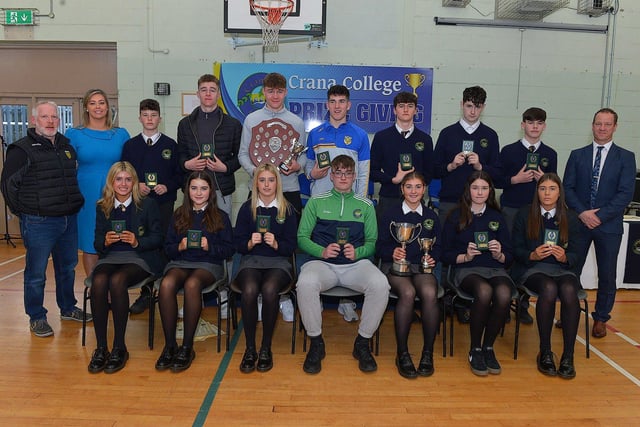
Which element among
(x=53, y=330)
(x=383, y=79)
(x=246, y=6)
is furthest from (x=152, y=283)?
(x=383, y=79)

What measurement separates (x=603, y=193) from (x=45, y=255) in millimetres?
4235

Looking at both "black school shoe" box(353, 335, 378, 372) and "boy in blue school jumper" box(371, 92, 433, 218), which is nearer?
"black school shoe" box(353, 335, 378, 372)

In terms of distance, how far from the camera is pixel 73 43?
22.9 ft

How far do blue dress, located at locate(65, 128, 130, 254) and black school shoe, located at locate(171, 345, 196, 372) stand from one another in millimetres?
1348

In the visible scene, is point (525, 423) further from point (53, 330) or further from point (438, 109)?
point (438, 109)

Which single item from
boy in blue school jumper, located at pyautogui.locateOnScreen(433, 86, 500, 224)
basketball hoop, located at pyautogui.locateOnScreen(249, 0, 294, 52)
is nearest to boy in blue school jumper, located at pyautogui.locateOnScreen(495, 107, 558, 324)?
boy in blue school jumper, located at pyautogui.locateOnScreen(433, 86, 500, 224)

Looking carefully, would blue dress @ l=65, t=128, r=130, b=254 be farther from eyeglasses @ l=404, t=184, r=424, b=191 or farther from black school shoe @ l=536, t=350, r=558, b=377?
black school shoe @ l=536, t=350, r=558, b=377

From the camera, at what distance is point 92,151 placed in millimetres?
3832

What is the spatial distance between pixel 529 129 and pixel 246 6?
12.9 feet

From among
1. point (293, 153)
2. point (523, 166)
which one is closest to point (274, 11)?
point (293, 153)

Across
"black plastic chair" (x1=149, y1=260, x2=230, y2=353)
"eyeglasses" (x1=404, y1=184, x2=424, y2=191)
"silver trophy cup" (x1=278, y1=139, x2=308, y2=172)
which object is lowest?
"black plastic chair" (x1=149, y1=260, x2=230, y2=353)

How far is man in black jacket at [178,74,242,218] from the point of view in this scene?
12.8 ft

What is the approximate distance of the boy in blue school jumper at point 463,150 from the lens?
394 cm

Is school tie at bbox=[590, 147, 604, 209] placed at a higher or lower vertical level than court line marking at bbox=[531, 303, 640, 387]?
higher
